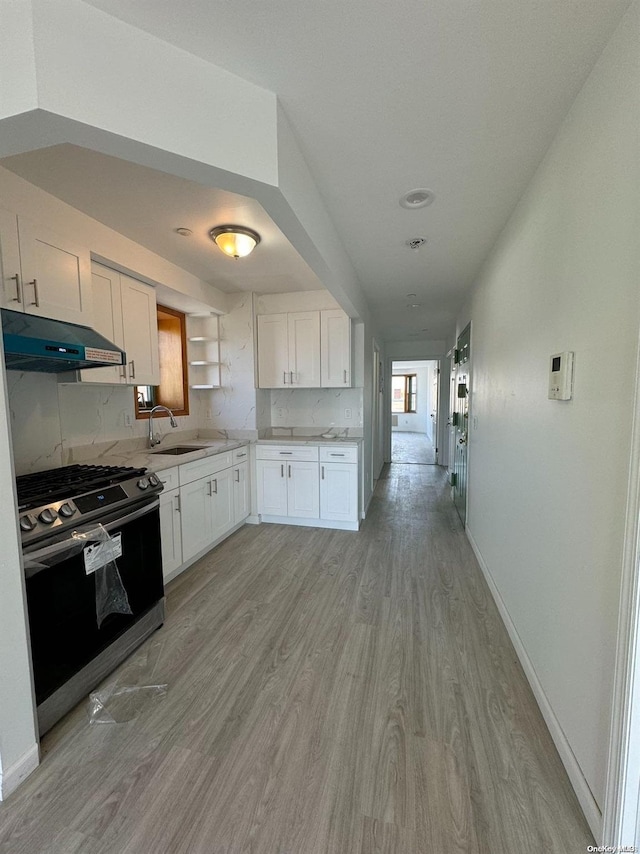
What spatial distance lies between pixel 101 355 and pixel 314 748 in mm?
2195

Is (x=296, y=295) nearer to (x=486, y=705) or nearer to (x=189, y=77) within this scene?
(x=189, y=77)

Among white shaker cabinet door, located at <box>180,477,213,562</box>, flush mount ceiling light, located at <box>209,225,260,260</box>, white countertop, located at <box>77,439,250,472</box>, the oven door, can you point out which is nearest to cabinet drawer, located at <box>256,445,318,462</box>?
white countertop, located at <box>77,439,250,472</box>

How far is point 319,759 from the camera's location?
4.31 feet

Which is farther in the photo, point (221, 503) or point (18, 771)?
point (221, 503)

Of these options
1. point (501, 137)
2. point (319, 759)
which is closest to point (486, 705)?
point (319, 759)

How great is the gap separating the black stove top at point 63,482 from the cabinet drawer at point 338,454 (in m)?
1.86

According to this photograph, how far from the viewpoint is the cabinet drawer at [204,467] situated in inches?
106

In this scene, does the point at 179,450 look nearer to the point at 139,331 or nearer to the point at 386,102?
the point at 139,331

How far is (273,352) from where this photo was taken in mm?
3883

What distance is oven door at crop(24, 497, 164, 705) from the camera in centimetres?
138

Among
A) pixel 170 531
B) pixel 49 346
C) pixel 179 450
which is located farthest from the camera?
pixel 179 450

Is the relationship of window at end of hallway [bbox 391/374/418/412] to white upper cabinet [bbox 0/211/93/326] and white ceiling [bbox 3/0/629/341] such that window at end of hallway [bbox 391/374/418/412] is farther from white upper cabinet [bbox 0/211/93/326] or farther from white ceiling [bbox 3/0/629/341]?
white upper cabinet [bbox 0/211/93/326]

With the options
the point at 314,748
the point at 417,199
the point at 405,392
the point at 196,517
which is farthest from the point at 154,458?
the point at 405,392

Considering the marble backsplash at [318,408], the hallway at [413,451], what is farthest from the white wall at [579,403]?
the hallway at [413,451]
